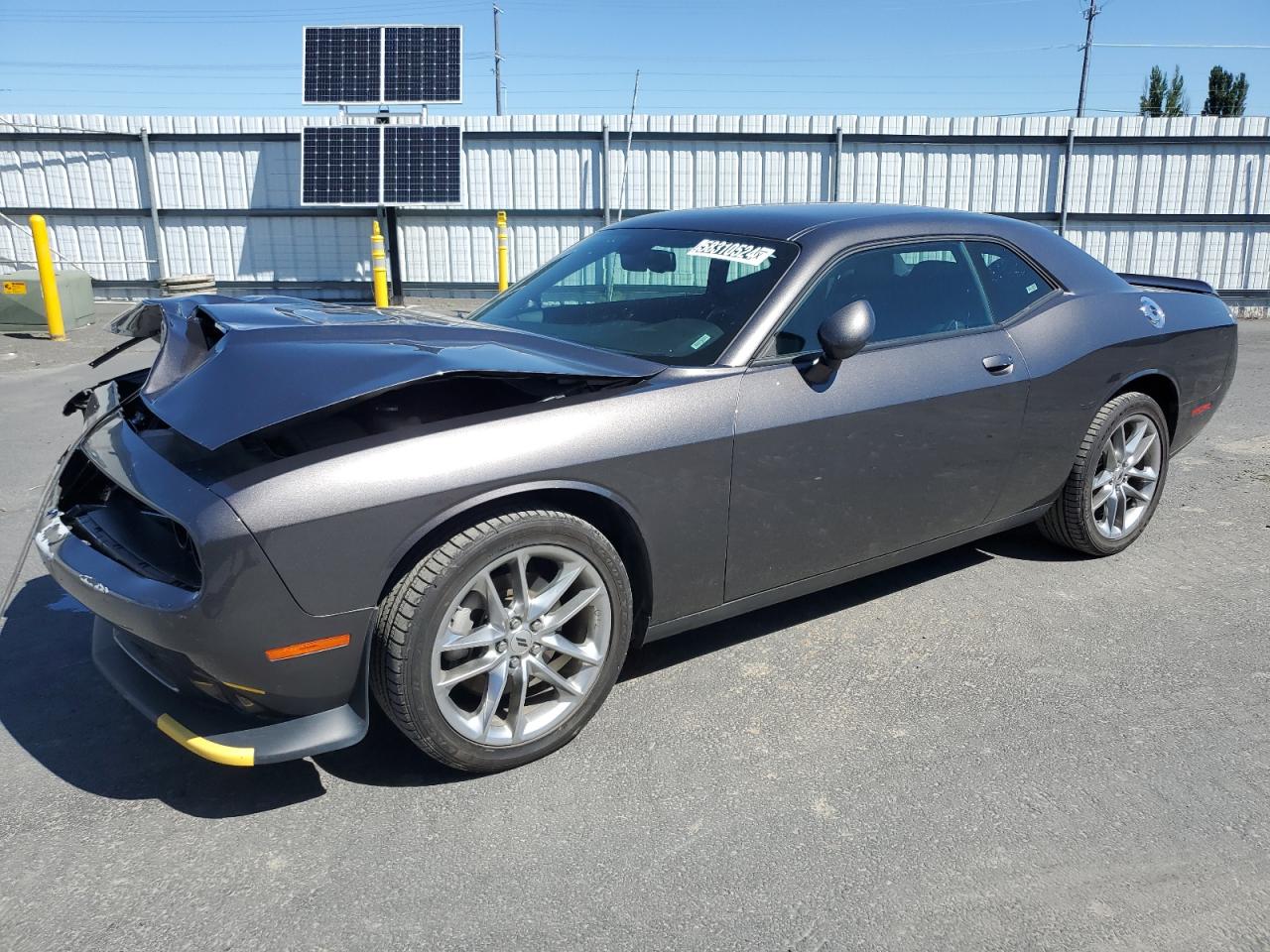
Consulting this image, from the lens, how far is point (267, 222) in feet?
48.3

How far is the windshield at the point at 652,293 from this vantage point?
3.29m

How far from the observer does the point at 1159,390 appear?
4539mm

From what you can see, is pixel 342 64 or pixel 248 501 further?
pixel 342 64

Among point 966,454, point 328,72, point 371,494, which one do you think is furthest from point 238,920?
point 328,72

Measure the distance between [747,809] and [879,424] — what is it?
1371 millimetres

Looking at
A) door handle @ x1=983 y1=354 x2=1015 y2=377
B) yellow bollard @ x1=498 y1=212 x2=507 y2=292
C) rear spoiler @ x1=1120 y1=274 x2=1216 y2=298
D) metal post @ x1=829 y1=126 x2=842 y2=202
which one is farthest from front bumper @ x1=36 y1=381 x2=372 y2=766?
metal post @ x1=829 y1=126 x2=842 y2=202

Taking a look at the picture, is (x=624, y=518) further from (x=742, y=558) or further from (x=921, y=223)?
(x=921, y=223)

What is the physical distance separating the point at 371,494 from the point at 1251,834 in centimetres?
237

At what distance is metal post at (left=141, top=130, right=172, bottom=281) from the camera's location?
1441cm

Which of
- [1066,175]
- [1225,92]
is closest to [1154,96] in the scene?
[1225,92]

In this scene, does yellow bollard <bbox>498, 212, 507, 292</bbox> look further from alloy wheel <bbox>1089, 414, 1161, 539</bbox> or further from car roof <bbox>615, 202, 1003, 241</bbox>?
alloy wheel <bbox>1089, 414, 1161, 539</bbox>

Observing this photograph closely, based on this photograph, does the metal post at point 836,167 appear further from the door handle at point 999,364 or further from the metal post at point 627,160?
the door handle at point 999,364

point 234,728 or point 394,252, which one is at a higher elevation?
point 394,252

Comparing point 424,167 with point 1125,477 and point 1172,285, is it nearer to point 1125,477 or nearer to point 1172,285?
point 1172,285
